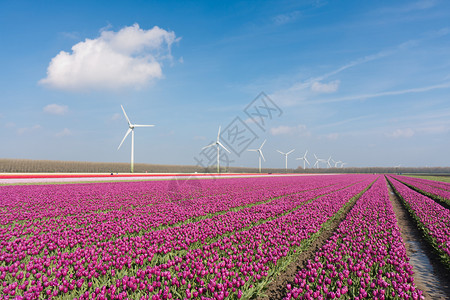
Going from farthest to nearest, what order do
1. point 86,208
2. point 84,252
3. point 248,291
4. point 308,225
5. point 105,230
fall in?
point 86,208 → point 308,225 → point 105,230 → point 84,252 → point 248,291

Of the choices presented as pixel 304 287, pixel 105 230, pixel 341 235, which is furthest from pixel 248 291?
pixel 105 230

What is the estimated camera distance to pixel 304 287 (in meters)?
5.25

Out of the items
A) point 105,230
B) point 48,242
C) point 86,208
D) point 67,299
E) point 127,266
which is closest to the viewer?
point 67,299

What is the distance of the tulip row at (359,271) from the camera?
15.9 ft

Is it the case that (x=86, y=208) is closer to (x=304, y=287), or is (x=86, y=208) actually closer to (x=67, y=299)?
(x=67, y=299)

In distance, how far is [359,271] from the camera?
18.5 ft

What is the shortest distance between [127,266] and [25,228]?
5910 millimetres

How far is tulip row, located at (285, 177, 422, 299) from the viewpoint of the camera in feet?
15.9

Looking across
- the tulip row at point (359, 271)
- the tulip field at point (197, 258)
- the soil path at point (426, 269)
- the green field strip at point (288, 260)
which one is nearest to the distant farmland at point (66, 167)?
the tulip field at point (197, 258)

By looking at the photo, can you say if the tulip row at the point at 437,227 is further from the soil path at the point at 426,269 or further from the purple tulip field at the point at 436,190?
the purple tulip field at the point at 436,190

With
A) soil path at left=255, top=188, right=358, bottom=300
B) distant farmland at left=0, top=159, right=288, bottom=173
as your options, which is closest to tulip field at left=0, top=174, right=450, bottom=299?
soil path at left=255, top=188, right=358, bottom=300

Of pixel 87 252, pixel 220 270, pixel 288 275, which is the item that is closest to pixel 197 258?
pixel 220 270

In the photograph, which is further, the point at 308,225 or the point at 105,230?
the point at 308,225

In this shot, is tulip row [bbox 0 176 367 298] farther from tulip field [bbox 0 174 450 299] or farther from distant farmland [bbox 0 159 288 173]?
distant farmland [bbox 0 159 288 173]
